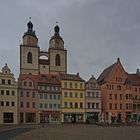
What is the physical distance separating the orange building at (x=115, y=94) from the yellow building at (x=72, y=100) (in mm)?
7768

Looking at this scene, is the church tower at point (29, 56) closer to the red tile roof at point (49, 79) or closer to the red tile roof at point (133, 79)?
the red tile roof at point (49, 79)

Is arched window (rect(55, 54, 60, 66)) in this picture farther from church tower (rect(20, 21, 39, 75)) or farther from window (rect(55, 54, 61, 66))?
church tower (rect(20, 21, 39, 75))

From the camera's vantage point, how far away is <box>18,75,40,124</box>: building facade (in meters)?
75.2

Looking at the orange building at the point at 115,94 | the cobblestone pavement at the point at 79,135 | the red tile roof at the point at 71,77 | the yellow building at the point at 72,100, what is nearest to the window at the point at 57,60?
the red tile roof at the point at 71,77

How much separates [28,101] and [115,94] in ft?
86.0

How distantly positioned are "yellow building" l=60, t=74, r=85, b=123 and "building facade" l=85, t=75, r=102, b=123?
1457mm

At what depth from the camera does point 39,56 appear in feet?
314

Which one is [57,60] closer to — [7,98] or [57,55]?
[57,55]

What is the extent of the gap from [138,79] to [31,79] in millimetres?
36097

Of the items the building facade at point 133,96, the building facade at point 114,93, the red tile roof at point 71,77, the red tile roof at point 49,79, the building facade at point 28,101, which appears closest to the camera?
the building facade at point 28,101

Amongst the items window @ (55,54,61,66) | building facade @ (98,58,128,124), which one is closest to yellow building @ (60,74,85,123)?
building facade @ (98,58,128,124)

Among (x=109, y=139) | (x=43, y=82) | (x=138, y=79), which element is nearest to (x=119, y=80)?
(x=138, y=79)

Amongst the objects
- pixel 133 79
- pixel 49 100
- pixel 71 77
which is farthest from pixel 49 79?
pixel 133 79

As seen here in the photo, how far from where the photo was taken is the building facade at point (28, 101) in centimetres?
7525
